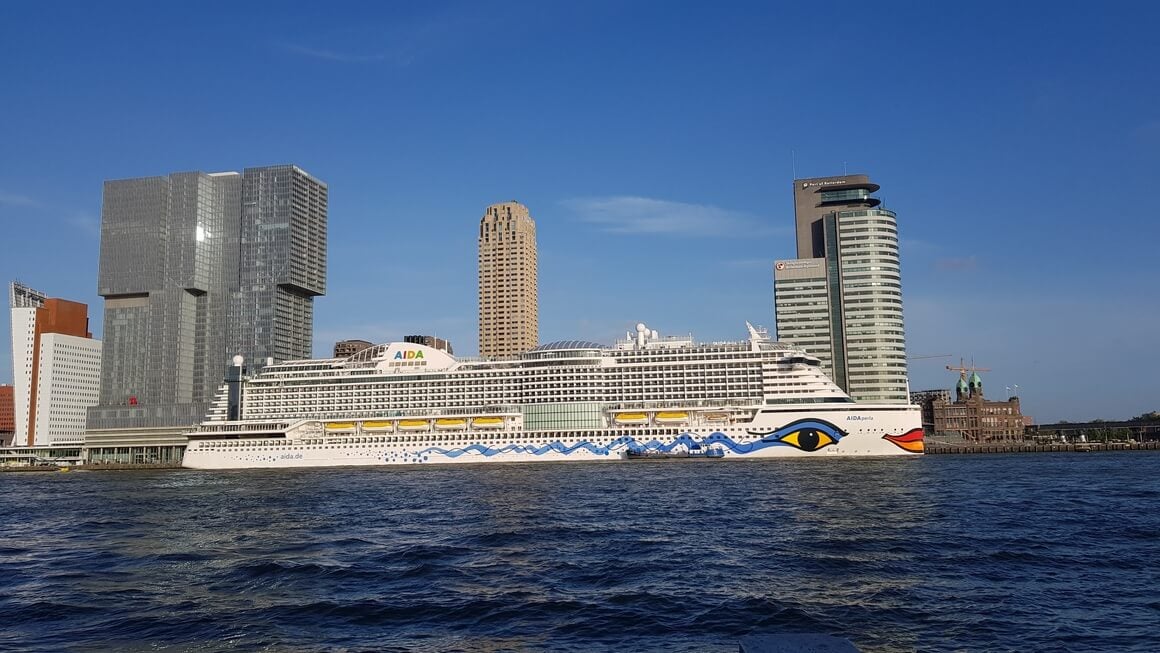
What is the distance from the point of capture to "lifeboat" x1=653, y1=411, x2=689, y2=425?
11615 centimetres

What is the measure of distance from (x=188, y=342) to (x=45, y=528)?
16480 cm

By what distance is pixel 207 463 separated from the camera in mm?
127438

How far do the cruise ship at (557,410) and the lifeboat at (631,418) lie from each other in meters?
0.15

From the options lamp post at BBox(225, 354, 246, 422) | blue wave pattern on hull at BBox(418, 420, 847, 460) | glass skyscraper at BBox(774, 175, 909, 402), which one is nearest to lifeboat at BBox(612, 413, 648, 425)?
blue wave pattern on hull at BBox(418, 420, 847, 460)

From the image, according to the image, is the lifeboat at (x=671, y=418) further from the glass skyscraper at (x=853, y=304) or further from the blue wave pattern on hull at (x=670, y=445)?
the glass skyscraper at (x=853, y=304)

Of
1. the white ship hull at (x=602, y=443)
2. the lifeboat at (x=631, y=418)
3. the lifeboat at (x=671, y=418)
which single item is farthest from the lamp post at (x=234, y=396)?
the lifeboat at (x=671, y=418)

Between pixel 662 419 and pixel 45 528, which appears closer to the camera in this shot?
pixel 45 528

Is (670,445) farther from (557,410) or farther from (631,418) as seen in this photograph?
(557,410)

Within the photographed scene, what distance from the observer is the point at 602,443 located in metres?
114

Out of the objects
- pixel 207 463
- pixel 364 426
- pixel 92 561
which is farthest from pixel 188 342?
pixel 92 561

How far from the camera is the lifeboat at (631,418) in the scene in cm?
11772

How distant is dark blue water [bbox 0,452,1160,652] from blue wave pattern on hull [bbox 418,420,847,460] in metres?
53.3

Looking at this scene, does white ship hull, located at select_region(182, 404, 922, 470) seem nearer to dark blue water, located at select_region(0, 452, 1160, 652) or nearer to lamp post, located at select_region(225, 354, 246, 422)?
lamp post, located at select_region(225, 354, 246, 422)

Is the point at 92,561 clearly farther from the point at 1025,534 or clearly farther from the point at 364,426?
the point at 364,426
